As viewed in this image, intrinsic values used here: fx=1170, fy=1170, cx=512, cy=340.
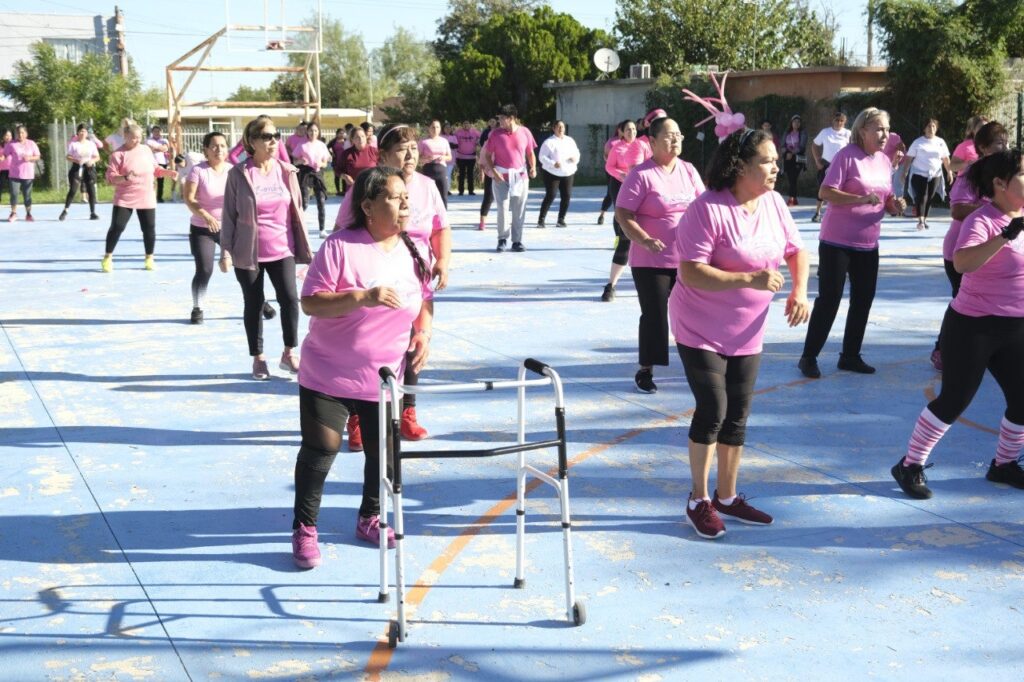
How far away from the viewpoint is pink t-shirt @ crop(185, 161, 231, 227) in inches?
408

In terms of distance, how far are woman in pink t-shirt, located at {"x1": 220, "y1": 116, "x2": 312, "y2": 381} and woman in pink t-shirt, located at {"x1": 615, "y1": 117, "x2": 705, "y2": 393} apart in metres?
2.30

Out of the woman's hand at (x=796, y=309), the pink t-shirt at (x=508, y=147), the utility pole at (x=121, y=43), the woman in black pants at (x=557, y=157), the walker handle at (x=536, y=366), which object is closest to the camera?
the walker handle at (x=536, y=366)

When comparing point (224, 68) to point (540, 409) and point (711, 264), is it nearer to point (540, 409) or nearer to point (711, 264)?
point (540, 409)

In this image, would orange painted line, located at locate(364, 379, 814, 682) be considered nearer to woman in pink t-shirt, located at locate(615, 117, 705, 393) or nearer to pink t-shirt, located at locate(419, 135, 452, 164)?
woman in pink t-shirt, located at locate(615, 117, 705, 393)

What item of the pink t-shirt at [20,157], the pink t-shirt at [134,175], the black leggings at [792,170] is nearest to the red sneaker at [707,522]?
the pink t-shirt at [134,175]

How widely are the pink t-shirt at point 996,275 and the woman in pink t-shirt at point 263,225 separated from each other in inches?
177

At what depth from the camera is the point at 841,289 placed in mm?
8461

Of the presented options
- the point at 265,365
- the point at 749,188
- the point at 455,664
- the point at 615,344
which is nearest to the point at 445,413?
the point at 265,365

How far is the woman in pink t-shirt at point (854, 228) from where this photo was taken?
26.5 feet

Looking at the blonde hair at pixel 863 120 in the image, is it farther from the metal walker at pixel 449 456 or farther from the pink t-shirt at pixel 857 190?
the metal walker at pixel 449 456

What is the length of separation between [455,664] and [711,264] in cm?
214

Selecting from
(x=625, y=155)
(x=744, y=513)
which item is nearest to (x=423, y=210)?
(x=744, y=513)

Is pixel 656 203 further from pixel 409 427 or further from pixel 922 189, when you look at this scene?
pixel 922 189

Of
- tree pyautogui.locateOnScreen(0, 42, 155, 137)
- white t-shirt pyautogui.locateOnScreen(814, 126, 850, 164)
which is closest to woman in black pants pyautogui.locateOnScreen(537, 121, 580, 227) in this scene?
white t-shirt pyautogui.locateOnScreen(814, 126, 850, 164)
